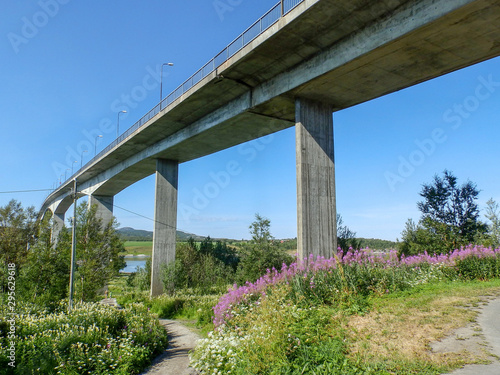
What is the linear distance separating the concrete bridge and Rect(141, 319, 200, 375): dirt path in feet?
19.3

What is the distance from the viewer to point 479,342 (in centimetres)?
553

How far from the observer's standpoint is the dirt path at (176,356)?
30.8 feet

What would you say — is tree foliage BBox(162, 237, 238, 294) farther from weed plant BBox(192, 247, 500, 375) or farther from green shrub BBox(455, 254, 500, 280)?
green shrub BBox(455, 254, 500, 280)

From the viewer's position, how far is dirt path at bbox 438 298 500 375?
4664 millimetres

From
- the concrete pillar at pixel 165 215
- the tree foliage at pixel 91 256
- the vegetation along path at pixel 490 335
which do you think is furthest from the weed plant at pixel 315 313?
the concrete pillar at pixel 165 215

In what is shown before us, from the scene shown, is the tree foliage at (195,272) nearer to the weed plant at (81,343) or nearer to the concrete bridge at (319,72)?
the concrete bridge at (319,72)

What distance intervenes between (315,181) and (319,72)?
14.5 feet

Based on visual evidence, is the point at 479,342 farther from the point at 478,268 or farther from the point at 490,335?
the point at 478,268

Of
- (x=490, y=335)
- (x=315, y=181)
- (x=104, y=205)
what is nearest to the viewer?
(x=490, y=335)

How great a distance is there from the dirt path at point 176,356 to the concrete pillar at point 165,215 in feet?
36.2

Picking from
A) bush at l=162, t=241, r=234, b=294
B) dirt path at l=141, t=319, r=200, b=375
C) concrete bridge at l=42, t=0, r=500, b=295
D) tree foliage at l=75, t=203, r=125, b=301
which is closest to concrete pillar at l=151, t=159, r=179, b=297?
bush at l=162, t=241, r=234, b=294

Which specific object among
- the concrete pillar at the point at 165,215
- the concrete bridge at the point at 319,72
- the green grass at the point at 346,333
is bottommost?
the green grass at the point at 346,333

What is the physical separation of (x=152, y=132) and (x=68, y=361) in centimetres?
1698

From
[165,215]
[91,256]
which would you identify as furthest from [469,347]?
[165,215]
